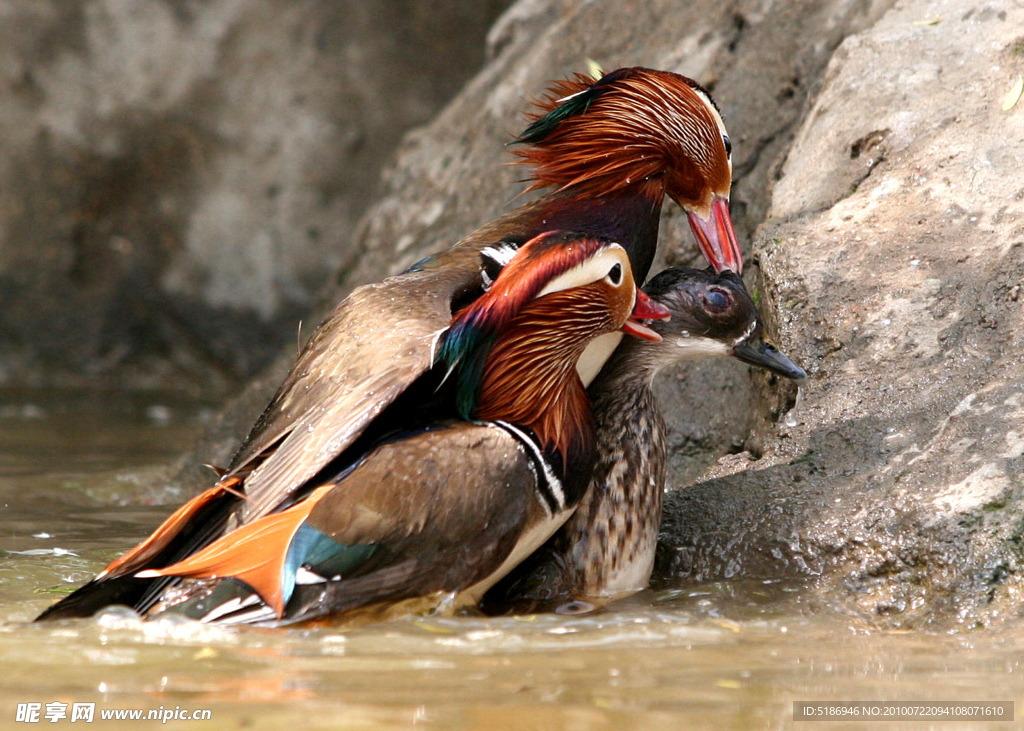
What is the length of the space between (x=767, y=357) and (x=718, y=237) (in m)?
0.82

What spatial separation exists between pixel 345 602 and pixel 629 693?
94 cm

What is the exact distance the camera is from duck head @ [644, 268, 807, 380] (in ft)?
14.6

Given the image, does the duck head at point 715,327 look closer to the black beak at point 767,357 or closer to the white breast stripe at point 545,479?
the black beak at point 767,357

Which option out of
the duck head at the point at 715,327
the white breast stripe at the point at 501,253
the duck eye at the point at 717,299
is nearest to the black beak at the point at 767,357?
the duck head at the point at 715,327

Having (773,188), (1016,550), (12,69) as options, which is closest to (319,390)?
(1016,550)

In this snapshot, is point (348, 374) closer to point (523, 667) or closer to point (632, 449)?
point (632, 449)

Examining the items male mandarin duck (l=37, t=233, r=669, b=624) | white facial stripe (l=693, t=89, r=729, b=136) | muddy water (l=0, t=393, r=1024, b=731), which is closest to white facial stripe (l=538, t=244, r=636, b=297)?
male mandarin duck (l=37, t=233, r=669, b=624)

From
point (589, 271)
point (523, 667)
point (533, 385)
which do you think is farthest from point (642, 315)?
point (523, 667)

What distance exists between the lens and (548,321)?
407 cm

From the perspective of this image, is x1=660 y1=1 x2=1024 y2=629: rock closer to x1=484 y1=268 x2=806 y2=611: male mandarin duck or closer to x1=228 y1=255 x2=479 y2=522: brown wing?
x1=484 y1=268 x2=806 y2=611: male mandarin duck

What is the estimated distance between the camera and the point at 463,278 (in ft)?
14.5

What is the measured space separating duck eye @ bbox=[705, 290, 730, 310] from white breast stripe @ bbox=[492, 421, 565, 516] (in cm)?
87

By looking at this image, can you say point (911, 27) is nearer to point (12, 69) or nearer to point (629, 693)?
point (629, 693)

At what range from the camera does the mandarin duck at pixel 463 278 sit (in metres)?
3.81
